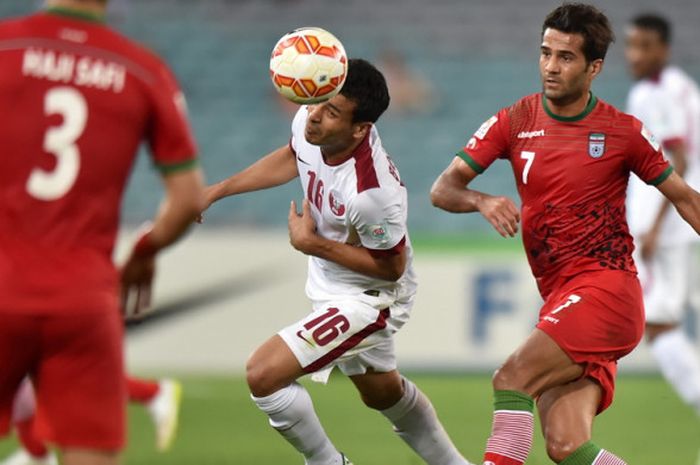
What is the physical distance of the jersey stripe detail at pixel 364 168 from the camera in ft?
19.2

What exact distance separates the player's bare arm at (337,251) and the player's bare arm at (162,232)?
63.0 inches

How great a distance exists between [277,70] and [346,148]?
0.53m

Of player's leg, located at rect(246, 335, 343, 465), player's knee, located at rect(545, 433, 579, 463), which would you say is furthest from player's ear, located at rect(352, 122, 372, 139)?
player's knee, located at rect(545, 433, 579, 463)

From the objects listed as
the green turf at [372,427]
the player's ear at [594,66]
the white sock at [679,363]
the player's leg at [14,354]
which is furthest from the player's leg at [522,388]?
the white sock at [679,363]

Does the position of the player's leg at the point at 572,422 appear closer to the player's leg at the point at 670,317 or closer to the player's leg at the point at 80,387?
the player's leg at the point at 80,387

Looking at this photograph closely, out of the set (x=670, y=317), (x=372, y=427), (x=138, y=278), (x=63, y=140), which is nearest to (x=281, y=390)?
(x=138, y=278)

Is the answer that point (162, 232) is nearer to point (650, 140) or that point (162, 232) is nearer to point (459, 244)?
point (650, 140)

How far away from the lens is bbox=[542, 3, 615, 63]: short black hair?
Answer: 18.7 feet

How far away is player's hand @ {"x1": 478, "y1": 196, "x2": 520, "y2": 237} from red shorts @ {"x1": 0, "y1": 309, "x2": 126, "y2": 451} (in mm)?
1799

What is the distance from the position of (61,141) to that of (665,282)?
625 cm

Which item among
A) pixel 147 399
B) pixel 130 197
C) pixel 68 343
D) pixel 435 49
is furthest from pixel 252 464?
pixel 435 49

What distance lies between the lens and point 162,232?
4.21 m

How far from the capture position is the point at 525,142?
19.1 feet

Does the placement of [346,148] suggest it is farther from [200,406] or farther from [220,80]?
[220,80]
